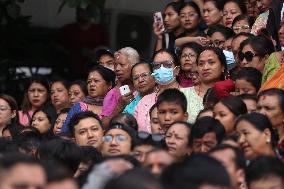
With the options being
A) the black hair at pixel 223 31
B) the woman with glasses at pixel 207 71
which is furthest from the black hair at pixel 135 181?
the black hair at pixel 223 31

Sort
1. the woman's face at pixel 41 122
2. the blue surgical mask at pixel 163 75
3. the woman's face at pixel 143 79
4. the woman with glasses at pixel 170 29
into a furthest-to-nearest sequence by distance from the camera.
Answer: the woman with glasses at pixel 170 29 → the woman's face at pixel 41 122 → the woman's face at pixel 143 79 → the blue surgical mask at pixel 163 75

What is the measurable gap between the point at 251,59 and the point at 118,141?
2076 mm

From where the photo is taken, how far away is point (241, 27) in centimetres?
1117

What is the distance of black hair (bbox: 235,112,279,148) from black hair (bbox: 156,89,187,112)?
133 centimetres

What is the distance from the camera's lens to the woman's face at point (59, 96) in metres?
11.4

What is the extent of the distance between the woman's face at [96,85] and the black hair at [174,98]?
1628mm

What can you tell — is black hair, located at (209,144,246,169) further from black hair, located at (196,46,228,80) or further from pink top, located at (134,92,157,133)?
black hair, located at (196,46,228,80)

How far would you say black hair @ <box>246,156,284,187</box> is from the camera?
255 inches

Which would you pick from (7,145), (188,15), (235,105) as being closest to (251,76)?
(235,105)

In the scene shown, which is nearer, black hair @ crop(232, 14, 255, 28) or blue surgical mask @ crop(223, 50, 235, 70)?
blue surgical mask @ crop(223, 50, 235, 70)

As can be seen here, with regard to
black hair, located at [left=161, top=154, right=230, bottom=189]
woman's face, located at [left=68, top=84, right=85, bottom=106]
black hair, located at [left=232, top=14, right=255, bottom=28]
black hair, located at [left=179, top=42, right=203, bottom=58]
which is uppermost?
black hair, located at [left=232, top=14, right=255, bottom=28]

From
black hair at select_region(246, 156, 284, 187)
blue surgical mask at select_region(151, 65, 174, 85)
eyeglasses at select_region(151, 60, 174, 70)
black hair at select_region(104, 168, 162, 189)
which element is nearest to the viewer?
black hair at select_region(104, 168, 162, 189)

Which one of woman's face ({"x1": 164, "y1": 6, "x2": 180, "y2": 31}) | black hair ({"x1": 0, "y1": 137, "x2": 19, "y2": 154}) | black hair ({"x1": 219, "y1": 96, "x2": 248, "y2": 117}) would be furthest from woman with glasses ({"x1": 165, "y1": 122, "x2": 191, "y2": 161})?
woman's face ({"x1": 164, "y1": 6, "x2": 180, "y2": 31})

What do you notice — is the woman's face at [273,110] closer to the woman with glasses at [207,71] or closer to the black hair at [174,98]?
the black hair at [174,98]
